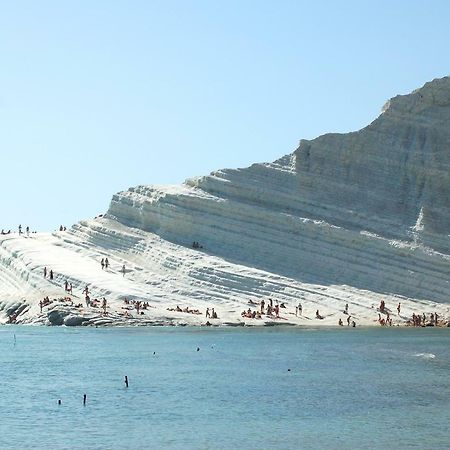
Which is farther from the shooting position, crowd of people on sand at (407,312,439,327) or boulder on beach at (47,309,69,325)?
crowd of people on sand at (407,312,439,327)

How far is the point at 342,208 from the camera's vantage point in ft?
283

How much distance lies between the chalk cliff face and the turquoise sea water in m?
17.4

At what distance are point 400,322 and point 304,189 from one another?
51.9ft

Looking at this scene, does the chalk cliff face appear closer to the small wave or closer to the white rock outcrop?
the white rock outcrop

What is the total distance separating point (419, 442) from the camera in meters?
30.7

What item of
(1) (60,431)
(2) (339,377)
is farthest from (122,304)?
(1) (60,431)

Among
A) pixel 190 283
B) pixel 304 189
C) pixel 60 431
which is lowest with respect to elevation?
pixel 60 431

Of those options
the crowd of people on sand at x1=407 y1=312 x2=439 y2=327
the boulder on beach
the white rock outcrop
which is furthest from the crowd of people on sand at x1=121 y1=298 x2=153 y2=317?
the crowd of people on sand at x1=407 y1=312 x2=439 y2=327

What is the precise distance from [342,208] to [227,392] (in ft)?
155

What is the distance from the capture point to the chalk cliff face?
8200 centimetres

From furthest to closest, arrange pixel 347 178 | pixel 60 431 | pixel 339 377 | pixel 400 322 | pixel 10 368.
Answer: pixel 347 178 → pixel 400 322 → pixel 10 368 → pixel 339 377 → pixel 60 431

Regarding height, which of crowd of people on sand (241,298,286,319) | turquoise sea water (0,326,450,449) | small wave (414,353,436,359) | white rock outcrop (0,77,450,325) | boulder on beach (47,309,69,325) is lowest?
turquoise sea water (0,326,450,449)

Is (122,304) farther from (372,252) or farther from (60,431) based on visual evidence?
(60,431)

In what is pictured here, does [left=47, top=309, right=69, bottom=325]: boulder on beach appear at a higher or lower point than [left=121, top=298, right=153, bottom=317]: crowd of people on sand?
lower
